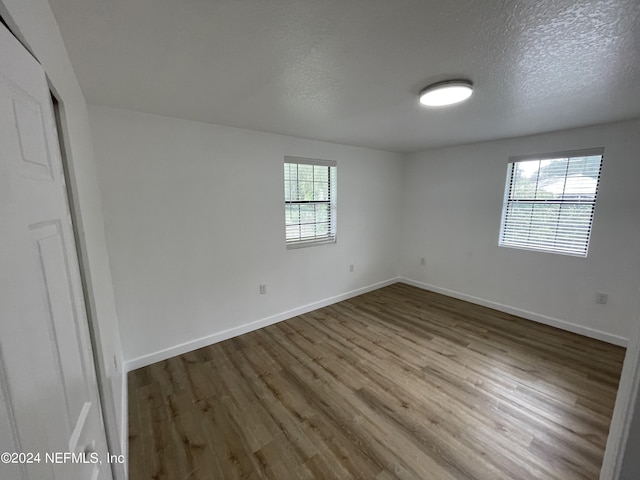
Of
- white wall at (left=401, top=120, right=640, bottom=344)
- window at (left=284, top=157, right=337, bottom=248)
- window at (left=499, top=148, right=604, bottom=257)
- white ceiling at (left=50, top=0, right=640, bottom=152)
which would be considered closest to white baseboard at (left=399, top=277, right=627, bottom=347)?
white wall at (left=401, top=120, right=640, bottom=344)

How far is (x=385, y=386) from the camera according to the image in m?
2.17

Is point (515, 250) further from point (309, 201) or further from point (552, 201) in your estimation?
point (309, 201)

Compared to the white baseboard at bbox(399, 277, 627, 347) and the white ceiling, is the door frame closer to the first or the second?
the white ceiling

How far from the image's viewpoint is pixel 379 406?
1.96 metres

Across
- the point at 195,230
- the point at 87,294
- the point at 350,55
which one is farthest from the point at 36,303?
the point at 195,230

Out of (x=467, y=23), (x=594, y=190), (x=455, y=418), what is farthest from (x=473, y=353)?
(x=467, y=23)

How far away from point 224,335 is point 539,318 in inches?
154

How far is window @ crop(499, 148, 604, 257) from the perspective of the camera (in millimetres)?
2838

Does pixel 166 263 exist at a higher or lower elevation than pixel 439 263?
higher

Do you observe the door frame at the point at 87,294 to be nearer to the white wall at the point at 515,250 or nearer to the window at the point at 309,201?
the window at the point at 309,201

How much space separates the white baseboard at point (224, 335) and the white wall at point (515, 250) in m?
1.68

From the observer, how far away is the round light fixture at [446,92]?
1642mm

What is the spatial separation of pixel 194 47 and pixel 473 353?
3.37m

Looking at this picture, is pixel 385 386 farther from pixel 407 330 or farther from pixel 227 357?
pixel 227 357
